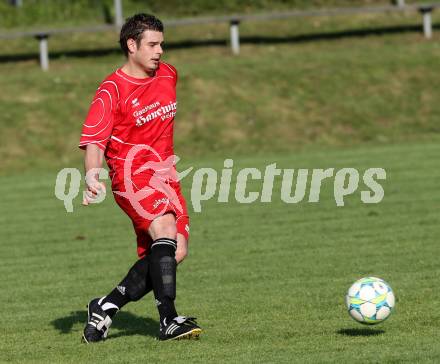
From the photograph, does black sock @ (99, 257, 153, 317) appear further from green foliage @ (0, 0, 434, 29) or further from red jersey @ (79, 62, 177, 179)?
green foliage @ (0, 0, 434, 29)

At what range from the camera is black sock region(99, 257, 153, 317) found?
303 inches

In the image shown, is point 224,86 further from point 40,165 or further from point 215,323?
point 215,323


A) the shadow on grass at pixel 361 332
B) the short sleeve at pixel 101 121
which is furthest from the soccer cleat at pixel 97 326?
the shadow on grass at pixel 361 332

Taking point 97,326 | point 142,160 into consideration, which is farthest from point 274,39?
point 97,326

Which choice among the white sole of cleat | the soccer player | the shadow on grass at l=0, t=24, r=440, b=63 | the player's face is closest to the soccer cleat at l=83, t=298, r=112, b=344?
the soccer player

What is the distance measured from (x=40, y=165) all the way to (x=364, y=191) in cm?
782

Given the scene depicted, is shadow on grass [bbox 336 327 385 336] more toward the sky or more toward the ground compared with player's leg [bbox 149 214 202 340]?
more toward the ground

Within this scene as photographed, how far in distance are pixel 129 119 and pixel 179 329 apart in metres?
1.46

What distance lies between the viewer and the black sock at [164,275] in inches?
295

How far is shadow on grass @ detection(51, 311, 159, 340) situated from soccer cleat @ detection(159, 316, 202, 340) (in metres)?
0.37

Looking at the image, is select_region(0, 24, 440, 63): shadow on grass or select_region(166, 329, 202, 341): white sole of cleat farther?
select_region(0, 24, 440, 63): shadow on grass

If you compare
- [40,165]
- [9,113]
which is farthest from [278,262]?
[9,113]

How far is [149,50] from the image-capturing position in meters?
7.59

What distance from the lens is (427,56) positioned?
25500mm
